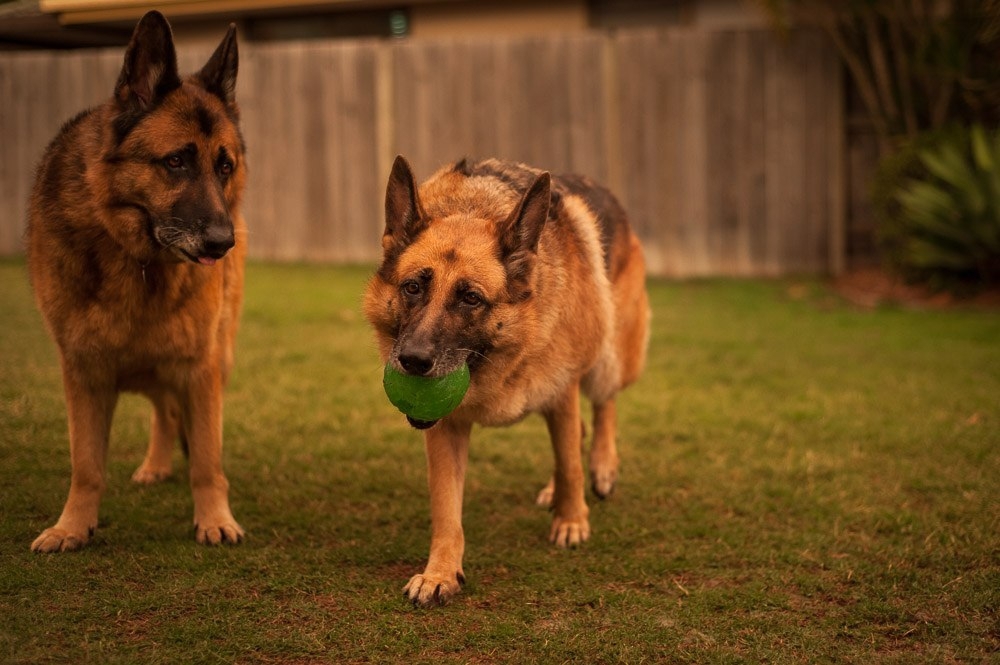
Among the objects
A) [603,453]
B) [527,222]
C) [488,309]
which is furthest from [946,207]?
[488,309]

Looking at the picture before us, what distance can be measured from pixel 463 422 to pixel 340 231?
861cm

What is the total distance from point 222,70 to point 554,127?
7778 mm

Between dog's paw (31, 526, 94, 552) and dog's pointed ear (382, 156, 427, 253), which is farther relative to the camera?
dog's paw (31, 526, 94, 552)

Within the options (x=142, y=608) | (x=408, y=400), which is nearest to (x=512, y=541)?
(x=408, y=400)

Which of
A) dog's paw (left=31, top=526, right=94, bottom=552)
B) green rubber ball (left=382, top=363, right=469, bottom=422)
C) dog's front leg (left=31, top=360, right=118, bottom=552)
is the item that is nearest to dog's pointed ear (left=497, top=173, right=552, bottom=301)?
green rubber ball (left=382, top=363, right=469, bottom=422)

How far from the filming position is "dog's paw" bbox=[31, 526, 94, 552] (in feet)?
13.5

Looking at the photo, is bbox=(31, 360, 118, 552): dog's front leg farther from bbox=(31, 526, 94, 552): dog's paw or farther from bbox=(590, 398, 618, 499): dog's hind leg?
bbox=(590, 398, 618, 499): dog's hind leg

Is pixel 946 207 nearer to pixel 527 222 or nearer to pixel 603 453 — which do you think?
pixel 603 453

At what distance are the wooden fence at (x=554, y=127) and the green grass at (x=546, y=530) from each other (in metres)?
3.68

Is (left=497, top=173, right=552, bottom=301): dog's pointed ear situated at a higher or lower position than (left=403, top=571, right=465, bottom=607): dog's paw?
higher

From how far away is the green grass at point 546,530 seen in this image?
3.52 metres

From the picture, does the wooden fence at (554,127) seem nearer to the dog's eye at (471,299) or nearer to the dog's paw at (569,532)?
the dog's paw at (569,532)

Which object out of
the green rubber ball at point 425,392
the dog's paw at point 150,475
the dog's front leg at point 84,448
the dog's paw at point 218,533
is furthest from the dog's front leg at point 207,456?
the green rubber ball at point 425,392

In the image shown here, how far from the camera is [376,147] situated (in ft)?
40.2
